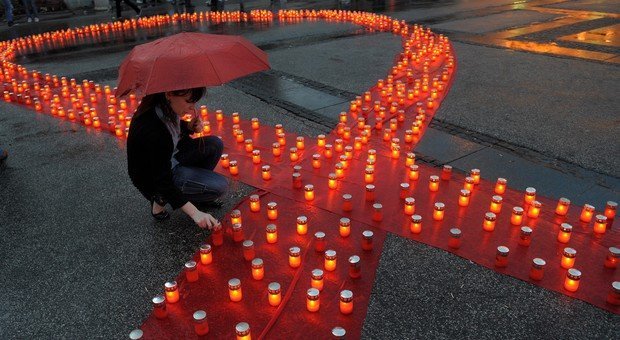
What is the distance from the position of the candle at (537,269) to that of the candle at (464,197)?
103 cm

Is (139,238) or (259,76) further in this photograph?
(259,76)

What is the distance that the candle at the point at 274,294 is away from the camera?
331 centimetres

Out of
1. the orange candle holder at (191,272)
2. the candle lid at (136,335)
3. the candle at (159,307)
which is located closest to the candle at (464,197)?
the orange candle holder at (191,272)

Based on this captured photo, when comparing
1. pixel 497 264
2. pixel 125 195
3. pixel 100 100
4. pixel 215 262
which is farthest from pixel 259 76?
pixel 497 264

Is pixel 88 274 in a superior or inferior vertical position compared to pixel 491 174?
inferior

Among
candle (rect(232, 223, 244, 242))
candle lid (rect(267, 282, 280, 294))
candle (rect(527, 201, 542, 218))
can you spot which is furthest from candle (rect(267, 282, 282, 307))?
candle (rect(527, 201, 542, 218))

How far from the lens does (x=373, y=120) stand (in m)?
6.74

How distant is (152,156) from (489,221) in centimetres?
285

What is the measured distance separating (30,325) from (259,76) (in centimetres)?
698

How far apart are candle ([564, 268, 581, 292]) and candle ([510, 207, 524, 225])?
789 mm

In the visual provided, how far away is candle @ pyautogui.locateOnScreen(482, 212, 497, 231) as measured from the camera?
4.07 m

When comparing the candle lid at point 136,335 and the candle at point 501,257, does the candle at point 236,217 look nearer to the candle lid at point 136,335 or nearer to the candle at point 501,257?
the candle lid at point 136,335

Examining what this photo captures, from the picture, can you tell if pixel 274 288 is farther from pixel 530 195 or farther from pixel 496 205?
pixel 530 195

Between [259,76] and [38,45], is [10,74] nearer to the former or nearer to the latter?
[38,45]
